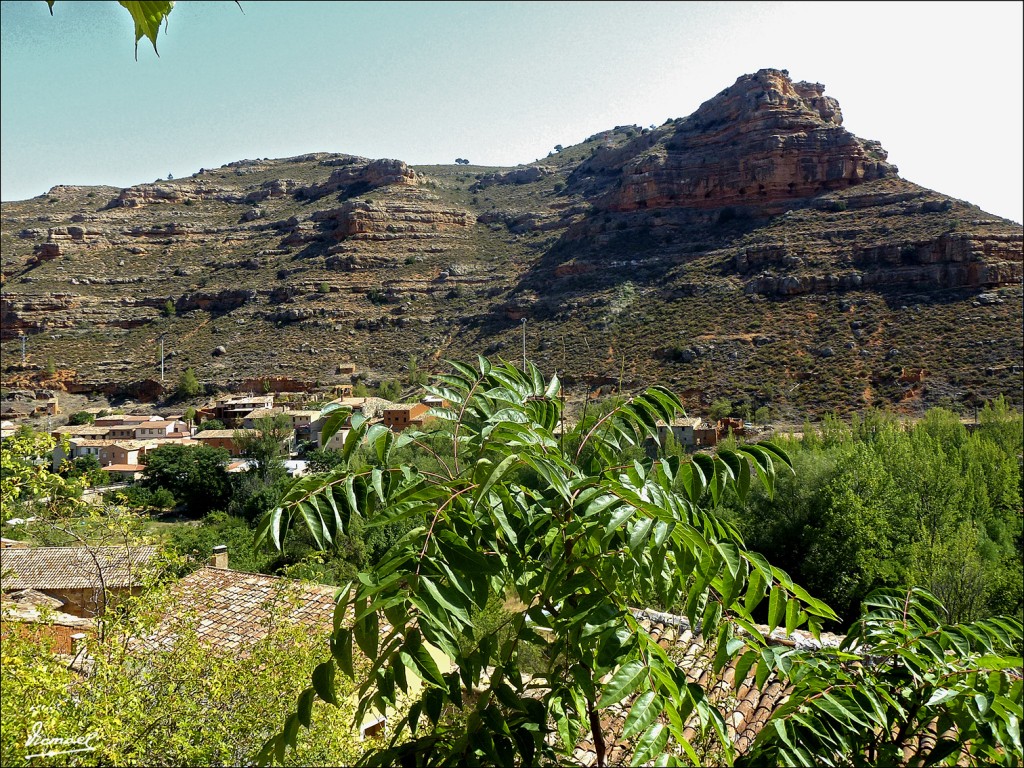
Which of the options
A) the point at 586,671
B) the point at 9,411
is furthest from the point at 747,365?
the point at 9,411

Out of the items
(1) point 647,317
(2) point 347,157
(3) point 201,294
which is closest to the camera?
(1) point 647,317

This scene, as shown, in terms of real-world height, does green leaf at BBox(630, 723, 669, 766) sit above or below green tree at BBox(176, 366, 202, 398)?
above

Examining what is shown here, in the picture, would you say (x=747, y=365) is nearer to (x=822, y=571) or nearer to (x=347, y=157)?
(x=822, y=571)

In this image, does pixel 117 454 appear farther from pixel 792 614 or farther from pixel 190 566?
pixel 792 614

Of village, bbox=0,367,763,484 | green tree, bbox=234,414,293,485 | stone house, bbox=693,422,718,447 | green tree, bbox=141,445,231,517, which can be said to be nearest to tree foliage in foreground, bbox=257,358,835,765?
village, bbox=0,367,763,484

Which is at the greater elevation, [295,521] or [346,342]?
[295,521]

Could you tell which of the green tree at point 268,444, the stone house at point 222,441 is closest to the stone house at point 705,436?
the green tree at point 268,444

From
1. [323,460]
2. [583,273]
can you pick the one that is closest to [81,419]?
[323,460]

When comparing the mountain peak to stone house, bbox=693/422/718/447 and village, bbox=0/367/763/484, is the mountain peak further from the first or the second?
stone house, bbox=693/422/718/447

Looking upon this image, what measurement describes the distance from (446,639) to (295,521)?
614 mm

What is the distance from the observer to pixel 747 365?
39.8 m

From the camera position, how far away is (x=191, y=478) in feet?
103

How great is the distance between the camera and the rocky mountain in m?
39.3

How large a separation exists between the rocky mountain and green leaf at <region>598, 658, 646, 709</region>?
2768 centimetres
